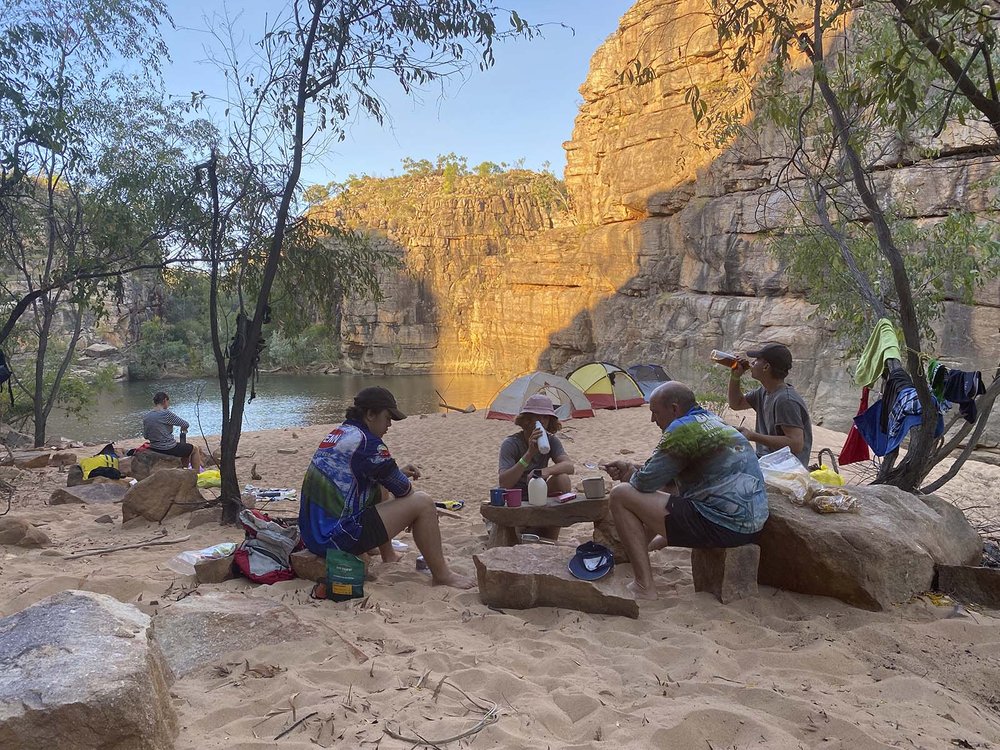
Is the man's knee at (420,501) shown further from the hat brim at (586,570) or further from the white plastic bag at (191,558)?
the white plastic bag at (191,558)

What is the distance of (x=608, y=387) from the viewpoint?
17.7 m

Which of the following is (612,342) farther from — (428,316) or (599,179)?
(428,316)

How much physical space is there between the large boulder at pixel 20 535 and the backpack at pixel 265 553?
1812mm

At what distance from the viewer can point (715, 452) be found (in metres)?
3.31

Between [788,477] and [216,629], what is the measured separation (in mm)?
2904

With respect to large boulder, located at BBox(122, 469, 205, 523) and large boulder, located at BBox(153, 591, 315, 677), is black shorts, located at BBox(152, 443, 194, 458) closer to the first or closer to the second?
large boulder, located at BBox(122, 469, 205, 523)

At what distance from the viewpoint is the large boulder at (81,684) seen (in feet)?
5.77

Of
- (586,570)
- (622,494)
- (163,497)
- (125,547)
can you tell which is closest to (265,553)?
(125,547)

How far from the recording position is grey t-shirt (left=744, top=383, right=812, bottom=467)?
4113mm

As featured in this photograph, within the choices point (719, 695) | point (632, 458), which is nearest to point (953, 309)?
point (632, 458)

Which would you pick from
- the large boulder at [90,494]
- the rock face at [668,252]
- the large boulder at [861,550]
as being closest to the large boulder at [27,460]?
the large boulder at [90,494]

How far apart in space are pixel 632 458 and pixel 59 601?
8.94 meters

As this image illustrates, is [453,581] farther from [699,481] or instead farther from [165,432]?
[165,432]

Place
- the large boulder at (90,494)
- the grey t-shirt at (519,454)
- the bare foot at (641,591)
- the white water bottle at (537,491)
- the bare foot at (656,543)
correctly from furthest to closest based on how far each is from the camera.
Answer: the large boulder at (90,494) < the grey t-shirt at (519,454) < the white water bottle at (537,491) < the bare foot at (656,543) < the bare foot at (641,591)
